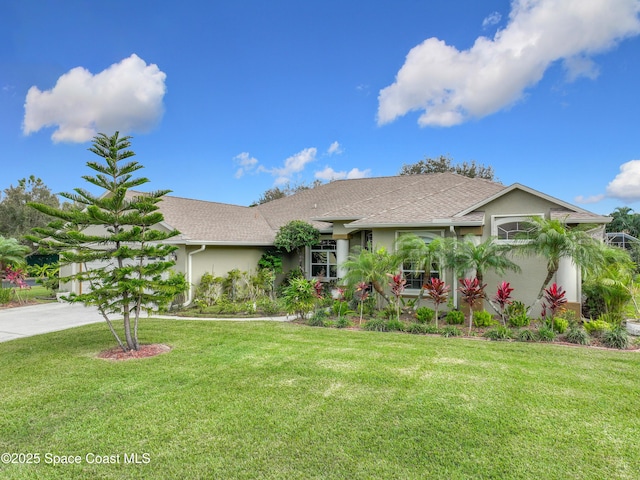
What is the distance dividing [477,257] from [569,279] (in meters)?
3.13

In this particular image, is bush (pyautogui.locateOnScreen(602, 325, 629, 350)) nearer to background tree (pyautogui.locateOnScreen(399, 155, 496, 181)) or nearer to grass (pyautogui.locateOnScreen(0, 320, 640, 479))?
grass (pyautogui.locateOnScreen(0, 320, 640, 479))

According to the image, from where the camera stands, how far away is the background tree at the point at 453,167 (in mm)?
35344

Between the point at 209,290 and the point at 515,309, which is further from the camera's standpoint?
Result: the point at 209,290

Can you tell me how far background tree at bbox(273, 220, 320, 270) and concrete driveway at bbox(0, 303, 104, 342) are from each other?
7.47 m

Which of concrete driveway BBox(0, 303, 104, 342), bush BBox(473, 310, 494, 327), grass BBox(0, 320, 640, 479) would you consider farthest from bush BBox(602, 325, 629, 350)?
concrete driveway BBox(0, 303, 104, 342)

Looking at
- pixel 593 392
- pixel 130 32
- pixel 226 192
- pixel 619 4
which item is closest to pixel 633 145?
pixel 619 4

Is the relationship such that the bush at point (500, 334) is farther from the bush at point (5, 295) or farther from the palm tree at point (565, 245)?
the bush at point (5, 295)

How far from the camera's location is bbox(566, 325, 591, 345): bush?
8406 millimetres

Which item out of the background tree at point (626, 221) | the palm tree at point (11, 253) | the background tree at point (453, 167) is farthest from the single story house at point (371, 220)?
the background tree at point (626, 221)

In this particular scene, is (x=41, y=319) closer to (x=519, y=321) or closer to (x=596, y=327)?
(x=519, y=321)

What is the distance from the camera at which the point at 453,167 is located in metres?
35.5

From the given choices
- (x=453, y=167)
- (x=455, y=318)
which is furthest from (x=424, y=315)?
(x=453, y=167)

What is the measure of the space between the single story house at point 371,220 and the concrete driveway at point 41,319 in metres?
2.40

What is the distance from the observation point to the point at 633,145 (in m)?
17.7
